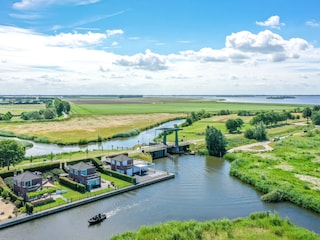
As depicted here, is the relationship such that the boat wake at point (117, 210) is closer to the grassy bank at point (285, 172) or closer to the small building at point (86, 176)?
the small building at point (86, 176)

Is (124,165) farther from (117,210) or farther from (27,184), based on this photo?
(27,184)

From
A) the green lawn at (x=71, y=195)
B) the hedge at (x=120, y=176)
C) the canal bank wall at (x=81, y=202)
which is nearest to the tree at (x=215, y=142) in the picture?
the canal bank wall at (x=81, y=202)

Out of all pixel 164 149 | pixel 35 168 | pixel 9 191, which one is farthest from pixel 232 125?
pixel 9 191

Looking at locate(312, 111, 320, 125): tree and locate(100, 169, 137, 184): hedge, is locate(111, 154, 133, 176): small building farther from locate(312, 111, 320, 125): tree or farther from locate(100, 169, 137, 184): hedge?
locate(312, 111, 320, 125): tree

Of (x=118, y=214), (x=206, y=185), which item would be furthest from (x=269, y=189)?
(x=118, y=214)

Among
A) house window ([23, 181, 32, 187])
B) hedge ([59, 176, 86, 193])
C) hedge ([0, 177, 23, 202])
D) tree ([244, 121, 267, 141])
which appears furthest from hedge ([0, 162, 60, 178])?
tree ([244, 121, 267, 141])

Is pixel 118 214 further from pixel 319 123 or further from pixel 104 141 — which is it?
pixel 319 123

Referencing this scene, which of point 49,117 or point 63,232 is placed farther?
point 49,117
